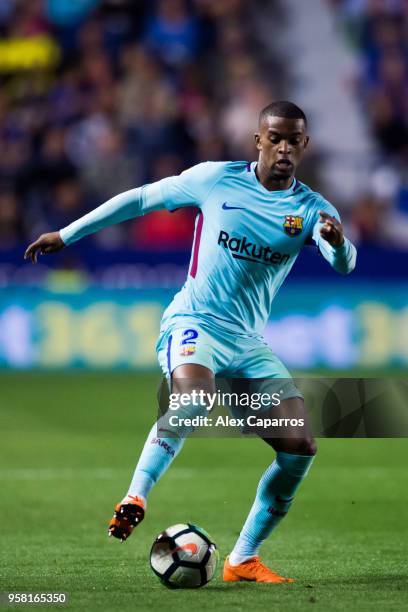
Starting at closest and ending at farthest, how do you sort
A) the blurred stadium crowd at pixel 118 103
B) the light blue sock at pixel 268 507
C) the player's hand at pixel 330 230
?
the player's hand at pixel 330 230 → the light blue sock at pixel 268 507 → the blurred stadium crowd at pixel 118 103

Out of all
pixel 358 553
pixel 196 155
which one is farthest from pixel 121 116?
pixel 358 553

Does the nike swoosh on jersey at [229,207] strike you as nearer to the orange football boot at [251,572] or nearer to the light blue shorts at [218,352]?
the light blue shorts at [218,352]

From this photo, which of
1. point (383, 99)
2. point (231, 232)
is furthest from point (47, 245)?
point (383, 99)

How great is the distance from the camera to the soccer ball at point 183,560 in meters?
5.50

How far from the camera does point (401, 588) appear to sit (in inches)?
215

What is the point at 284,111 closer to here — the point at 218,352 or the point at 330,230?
the point at 330,230

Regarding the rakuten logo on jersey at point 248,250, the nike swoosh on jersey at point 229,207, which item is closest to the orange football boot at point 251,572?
the rakuten logo on jersey at point 248,250

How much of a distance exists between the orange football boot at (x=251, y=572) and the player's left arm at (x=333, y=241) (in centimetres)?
142

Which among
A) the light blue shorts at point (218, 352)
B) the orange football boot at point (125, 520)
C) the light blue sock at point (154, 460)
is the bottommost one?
the orange football boot at point (125, 520)

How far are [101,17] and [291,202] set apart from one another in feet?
44.2

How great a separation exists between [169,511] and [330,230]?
10.00 feet

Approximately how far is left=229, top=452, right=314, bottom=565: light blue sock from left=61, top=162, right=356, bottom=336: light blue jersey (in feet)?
2.22

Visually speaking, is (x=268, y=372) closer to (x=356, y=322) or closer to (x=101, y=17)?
(x=356, y=322)

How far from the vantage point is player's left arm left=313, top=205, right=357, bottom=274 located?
5.33 meters
